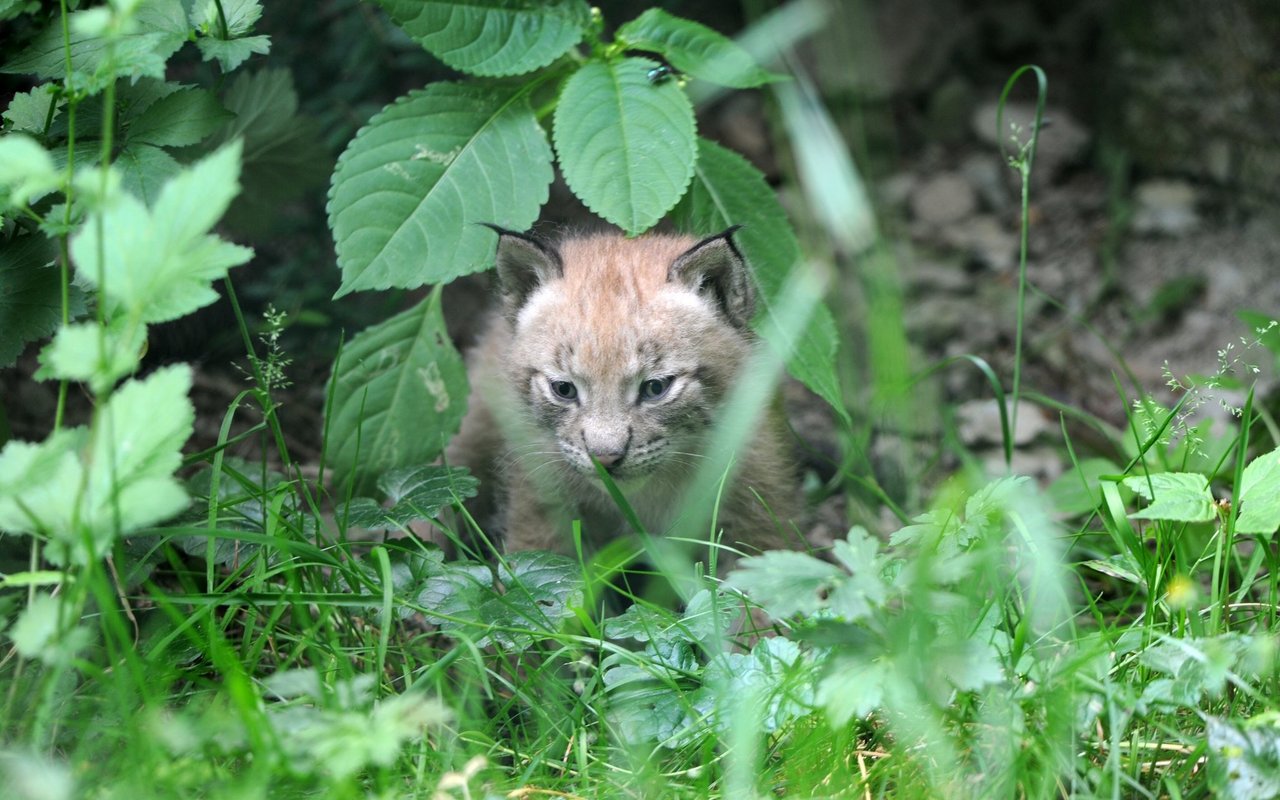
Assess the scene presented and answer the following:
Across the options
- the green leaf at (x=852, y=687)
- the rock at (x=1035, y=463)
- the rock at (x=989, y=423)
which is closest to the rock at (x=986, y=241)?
the rock at (x=989, y=423)

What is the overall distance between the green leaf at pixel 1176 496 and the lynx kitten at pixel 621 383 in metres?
0.86

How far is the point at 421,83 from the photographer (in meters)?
4.16

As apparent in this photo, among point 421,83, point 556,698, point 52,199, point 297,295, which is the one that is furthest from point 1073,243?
point 52,199

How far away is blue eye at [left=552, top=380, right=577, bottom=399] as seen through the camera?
9.78 feet

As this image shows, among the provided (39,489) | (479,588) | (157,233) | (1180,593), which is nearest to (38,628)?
(39,489)

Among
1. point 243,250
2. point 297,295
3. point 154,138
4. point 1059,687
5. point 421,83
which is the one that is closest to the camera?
point 243,250

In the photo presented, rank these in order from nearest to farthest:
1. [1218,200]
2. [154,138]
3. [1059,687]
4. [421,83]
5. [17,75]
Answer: [1059,687] → [154,138] → [17,75] → [421,83] → [1218,200]

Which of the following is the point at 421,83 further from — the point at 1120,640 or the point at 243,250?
the point at 1120,640

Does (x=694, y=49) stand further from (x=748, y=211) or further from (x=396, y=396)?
(x=396, y=396)

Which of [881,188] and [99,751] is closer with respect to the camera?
[99,751]

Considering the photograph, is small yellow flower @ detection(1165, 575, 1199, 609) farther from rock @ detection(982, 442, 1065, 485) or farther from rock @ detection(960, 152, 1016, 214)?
rock @ detection(960, 152, 1016, 214)

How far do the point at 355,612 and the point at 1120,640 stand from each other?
5.35 feet

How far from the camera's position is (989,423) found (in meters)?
4.04

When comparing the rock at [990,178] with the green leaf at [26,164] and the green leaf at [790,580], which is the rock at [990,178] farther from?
the green leaf at [26,164]
